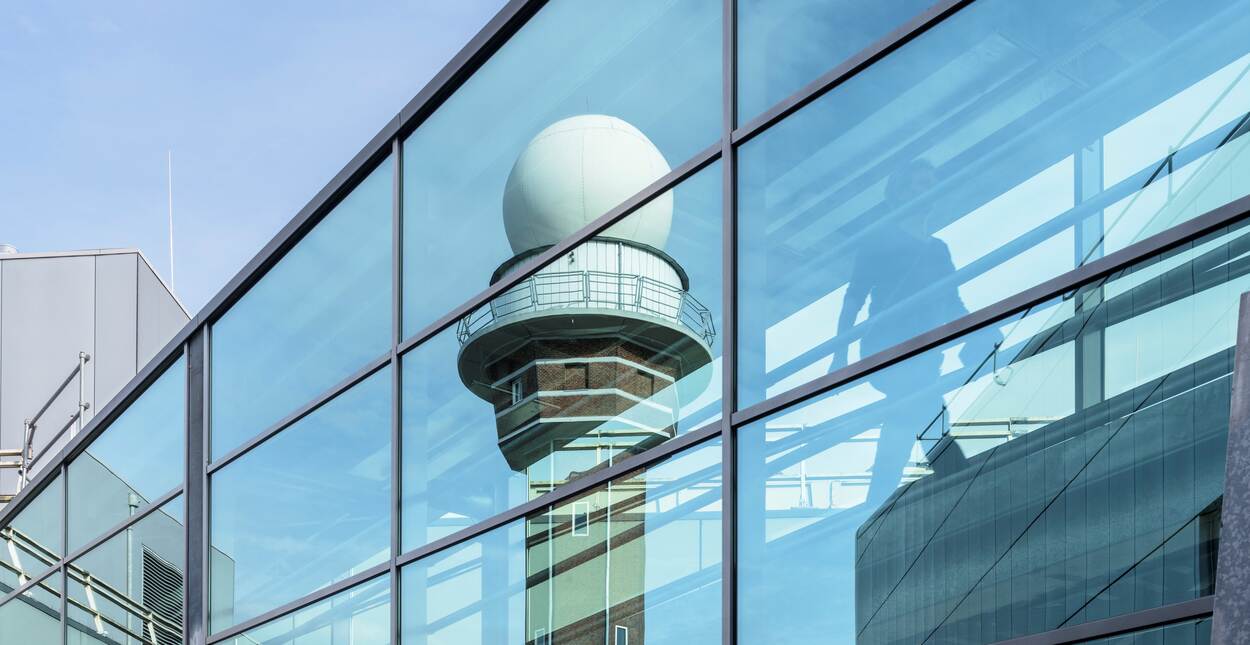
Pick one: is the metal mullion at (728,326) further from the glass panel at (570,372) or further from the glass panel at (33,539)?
the glass panel at (33,539)

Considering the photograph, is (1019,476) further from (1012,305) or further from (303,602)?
(303,602)

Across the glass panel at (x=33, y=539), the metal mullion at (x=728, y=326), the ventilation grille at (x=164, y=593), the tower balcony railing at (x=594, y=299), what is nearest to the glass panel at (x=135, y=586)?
the ventilation grille at (x=164, y=593)

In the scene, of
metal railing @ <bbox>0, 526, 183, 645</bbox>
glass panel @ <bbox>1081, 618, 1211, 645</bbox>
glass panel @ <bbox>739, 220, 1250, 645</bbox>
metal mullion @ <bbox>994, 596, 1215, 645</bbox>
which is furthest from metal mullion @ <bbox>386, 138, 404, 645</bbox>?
glass panel @ <bbox>1081, 618, 1211, 645</bbox>

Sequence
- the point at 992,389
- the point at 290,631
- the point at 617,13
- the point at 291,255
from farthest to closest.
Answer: the point at 291,255 → the point at 290,631 → the point at 617,13 → the point at 992,389

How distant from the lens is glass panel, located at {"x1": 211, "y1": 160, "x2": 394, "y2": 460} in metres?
14.1

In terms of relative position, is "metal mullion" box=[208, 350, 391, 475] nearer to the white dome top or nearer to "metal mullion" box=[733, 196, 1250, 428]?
the white dome top

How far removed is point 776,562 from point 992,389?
1.72m

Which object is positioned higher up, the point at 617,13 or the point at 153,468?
the point at 617,13

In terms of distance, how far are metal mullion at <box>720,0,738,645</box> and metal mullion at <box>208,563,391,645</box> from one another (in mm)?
4684

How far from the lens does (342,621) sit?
13617 millimetres

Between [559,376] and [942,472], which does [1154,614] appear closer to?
[942,472]

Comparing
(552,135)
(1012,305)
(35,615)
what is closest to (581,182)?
(552,135)

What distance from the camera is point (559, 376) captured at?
11.0 meters

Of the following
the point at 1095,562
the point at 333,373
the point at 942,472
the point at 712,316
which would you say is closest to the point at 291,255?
the point at 333,373
